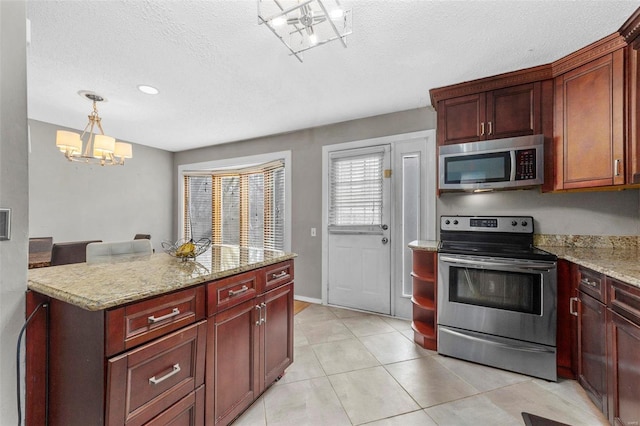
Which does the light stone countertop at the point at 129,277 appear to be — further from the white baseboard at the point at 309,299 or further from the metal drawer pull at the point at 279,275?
the white baseboard at the point at 309,299

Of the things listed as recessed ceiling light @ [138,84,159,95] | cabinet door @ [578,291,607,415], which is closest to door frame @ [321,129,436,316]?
cabinet door @ [578,291,607,415]

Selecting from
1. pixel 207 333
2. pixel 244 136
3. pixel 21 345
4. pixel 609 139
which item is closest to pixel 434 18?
pixel 609 139

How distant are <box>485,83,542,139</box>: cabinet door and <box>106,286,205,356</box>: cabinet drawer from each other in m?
2.66

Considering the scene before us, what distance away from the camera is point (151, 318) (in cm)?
109

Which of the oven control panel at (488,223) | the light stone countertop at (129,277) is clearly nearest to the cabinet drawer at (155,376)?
the light stone countertop at (129,277)

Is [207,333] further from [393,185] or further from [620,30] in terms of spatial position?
[620,30]

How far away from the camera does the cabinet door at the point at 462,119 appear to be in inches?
97.3

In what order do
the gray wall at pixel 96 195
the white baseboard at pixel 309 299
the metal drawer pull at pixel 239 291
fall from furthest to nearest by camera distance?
the white baseboard at pixel 309 299
the gray wall at pixel 96 195
the metal drawer pull at pixel 239 291

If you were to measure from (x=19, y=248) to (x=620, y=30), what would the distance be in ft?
11.4

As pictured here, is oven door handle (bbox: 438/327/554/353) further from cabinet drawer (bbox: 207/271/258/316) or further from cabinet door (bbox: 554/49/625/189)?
cabinet drawer (bbox: 207/271/258/316)

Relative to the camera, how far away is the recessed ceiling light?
8.50 feet

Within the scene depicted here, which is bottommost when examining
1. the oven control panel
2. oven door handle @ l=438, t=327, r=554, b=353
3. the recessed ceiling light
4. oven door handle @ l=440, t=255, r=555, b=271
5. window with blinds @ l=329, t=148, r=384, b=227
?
oven door handle @ l=438, t=327, r=554, b=353

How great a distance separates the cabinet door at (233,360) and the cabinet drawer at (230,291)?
38 millimetres

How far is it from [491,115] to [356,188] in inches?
62.6
